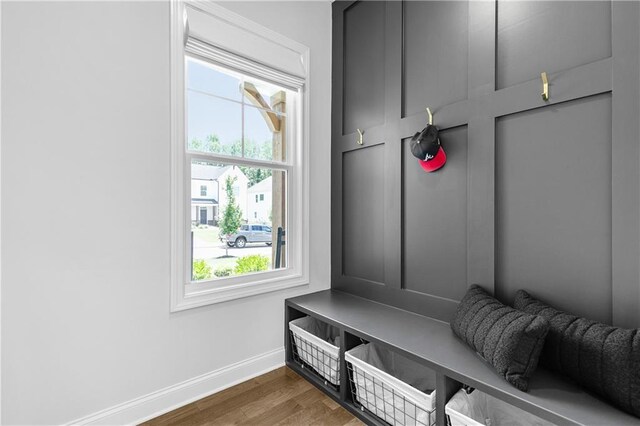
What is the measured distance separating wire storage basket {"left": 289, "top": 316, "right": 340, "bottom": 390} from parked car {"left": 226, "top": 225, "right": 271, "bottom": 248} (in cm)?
63

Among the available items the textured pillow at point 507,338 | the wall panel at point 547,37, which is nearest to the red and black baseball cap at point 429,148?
the wall panel at point 547,37

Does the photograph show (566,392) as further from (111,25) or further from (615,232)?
(111,25)

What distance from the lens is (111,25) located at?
5.45 ft

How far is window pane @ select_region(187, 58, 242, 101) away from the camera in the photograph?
2.00 m

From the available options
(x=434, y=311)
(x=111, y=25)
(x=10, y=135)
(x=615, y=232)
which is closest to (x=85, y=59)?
(x=111, y=25)

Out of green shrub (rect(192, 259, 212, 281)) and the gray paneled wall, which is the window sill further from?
the gray paneled wall

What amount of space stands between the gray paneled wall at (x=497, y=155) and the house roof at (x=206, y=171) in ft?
3.19

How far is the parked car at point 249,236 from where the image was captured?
2191 mm

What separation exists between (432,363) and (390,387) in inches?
10.8

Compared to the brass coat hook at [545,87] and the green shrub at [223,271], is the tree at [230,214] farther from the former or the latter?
the brass coat hook at [545,87]

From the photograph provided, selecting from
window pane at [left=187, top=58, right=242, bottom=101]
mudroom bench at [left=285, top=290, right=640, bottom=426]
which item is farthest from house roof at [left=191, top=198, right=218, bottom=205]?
mudroom bench at [left=285, top=290, right=640, bottom=426]

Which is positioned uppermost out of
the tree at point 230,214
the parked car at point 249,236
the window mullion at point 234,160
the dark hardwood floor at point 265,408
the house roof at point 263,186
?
the window mullion at point 234,160

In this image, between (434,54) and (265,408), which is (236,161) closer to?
(434,54)

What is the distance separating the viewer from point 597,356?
113cm
